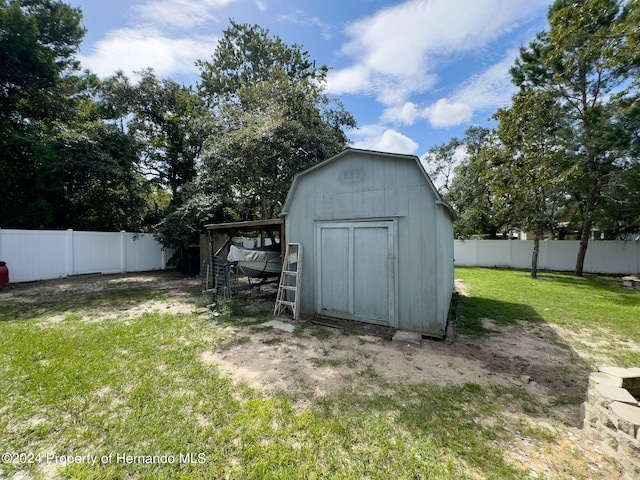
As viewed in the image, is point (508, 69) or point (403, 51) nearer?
point (403, 51)

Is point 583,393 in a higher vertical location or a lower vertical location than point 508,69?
lower

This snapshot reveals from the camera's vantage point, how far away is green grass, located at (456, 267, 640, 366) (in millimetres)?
4804

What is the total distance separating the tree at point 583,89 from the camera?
9.45 meters

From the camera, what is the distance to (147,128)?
1491 cm

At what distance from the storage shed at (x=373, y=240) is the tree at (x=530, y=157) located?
8.67 m

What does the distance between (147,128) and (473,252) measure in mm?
20201

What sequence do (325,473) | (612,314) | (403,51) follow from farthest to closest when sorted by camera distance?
(403,51)
(612,314)
(325,473)

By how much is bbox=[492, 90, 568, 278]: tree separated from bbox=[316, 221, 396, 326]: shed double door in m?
9.79

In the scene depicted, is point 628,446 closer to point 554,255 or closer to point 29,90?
point 554,255

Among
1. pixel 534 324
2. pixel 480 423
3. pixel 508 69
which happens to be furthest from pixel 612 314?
pixel 508 69

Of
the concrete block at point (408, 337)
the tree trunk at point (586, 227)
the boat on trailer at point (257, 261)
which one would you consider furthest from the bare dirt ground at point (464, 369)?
the tree trunk at point (586, 227)

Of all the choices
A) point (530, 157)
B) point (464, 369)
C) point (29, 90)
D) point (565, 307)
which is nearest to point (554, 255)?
point (530, 157)

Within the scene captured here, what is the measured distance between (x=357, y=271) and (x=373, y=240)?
672 mm

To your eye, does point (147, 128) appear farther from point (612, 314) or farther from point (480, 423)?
point (612, 314)
